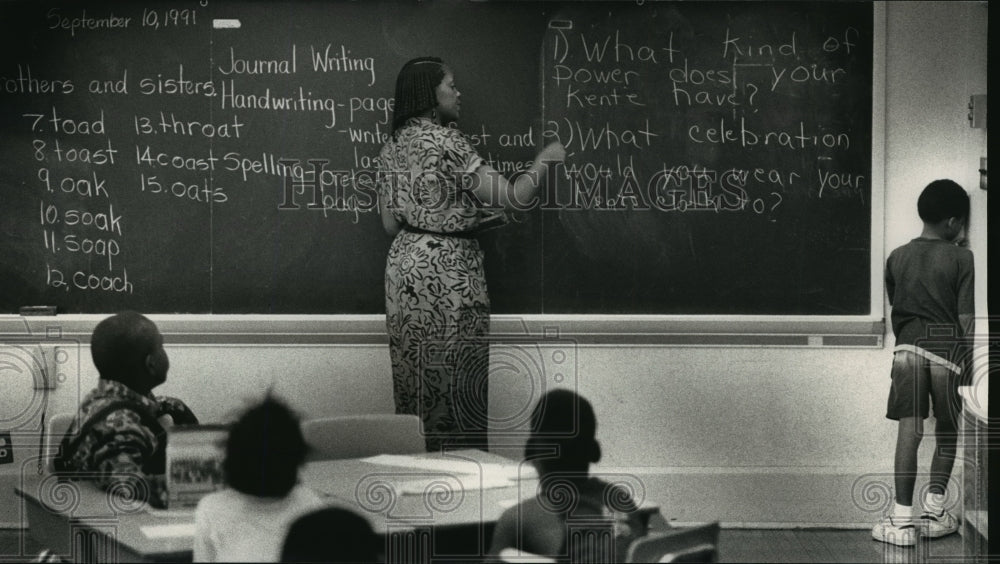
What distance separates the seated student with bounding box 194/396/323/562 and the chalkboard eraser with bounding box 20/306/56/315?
2756 mm

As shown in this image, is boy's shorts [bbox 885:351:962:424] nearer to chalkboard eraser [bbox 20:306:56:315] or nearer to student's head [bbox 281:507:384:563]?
student's head [bbox 281:507:384:563]

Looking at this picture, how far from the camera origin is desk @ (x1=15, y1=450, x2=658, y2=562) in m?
2.60

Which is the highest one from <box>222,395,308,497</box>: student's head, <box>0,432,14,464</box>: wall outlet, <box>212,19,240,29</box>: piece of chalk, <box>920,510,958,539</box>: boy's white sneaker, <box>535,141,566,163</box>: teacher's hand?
<box>212,19,240,29</box>: piece of chalk

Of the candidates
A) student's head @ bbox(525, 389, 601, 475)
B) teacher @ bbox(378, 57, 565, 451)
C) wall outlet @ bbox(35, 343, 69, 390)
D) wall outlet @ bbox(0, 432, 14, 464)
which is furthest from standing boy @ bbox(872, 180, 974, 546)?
wall outlet @ bbox(0, 432, 14, 464)

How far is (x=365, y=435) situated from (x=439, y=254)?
108cm

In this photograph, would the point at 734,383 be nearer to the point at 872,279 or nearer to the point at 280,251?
the point at 872,279

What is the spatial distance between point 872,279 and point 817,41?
1.06 metres

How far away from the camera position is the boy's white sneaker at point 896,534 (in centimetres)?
492

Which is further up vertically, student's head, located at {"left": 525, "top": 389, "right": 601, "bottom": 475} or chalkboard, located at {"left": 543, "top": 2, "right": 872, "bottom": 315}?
chalkboard, located at {"left": 543, "top": 2, "right": 872, "bottom": 315}

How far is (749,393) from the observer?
516 cm

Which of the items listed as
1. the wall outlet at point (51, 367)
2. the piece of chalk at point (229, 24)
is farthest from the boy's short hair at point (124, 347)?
the piece of chalk at point (229, 24)

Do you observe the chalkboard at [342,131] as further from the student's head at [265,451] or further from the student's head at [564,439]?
the student's head at [265,451]

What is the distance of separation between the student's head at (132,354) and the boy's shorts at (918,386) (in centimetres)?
308

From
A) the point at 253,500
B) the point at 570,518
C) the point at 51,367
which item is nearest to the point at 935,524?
the point at 570,518
